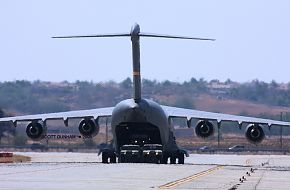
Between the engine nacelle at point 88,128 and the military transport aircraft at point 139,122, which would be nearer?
the military transport aircraft at point 139,122

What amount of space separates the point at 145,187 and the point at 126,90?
4760 inches

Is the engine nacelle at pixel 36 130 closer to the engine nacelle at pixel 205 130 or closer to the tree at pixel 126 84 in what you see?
the engine nacelle at pixel 205 130

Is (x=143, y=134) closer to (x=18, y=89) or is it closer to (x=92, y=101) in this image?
(x=92, y=101)

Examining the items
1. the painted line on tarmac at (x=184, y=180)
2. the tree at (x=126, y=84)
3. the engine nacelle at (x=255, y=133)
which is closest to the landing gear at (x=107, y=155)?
the engine nacelle at (x=255, y=133)

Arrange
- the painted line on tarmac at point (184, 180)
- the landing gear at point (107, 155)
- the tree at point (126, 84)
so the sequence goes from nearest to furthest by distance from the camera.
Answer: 1. the painted line on tarmac at point (184, 180)
2. the landing gear at point (107, 155)
3. the tree at point (126, 84)

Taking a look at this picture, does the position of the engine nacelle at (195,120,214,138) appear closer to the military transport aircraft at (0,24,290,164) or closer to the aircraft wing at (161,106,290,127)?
the military transport aircraft at (0,24,290,164)

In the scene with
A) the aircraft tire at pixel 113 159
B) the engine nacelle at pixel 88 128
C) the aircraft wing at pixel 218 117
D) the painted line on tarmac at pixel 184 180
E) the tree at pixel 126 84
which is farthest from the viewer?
the tree at pixel 126 84

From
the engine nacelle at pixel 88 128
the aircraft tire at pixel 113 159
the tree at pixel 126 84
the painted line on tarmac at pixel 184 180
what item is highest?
the tree at pixel 126 84

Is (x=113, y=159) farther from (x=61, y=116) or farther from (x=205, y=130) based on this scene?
(x=205, y=130)

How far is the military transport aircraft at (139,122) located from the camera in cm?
5141

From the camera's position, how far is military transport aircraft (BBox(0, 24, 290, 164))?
169ft

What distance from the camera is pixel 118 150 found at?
54781mm


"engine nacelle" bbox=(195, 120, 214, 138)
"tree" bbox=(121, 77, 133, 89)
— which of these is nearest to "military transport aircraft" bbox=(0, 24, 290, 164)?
"engine nacelle" bbox=(195, 120, 214, 138)

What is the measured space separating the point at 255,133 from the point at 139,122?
7229 millimetres
